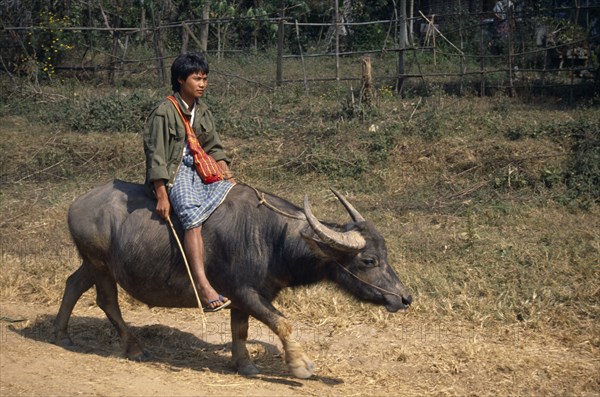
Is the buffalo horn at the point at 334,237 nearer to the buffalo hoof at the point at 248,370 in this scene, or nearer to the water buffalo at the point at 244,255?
the water buffalo at the point at 244,255

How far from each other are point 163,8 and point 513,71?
25.8 feet

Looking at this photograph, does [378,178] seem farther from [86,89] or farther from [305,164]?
[86,89]

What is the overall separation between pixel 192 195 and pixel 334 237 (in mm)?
1067

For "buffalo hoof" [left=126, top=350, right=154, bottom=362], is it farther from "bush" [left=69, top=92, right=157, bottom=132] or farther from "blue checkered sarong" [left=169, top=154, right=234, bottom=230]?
"bush" [left=69, top=92, right=157, bottom=132]

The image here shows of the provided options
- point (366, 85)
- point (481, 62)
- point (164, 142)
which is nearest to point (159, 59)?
point (366, 85)

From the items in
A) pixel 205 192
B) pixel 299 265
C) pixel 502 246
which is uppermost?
pixel 205 192

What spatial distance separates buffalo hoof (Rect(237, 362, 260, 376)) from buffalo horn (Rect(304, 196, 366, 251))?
3.67 ft

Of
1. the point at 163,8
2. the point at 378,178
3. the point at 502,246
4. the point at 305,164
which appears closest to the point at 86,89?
the point at 163,8

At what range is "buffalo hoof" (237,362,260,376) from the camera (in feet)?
18.7

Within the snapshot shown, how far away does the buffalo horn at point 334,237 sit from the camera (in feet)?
17.0

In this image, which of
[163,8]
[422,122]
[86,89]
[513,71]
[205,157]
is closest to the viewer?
[205,157]

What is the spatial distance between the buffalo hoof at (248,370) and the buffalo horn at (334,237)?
112 cm

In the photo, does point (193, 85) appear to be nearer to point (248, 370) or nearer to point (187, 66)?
point (187, 66)

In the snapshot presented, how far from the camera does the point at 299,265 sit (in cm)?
546
